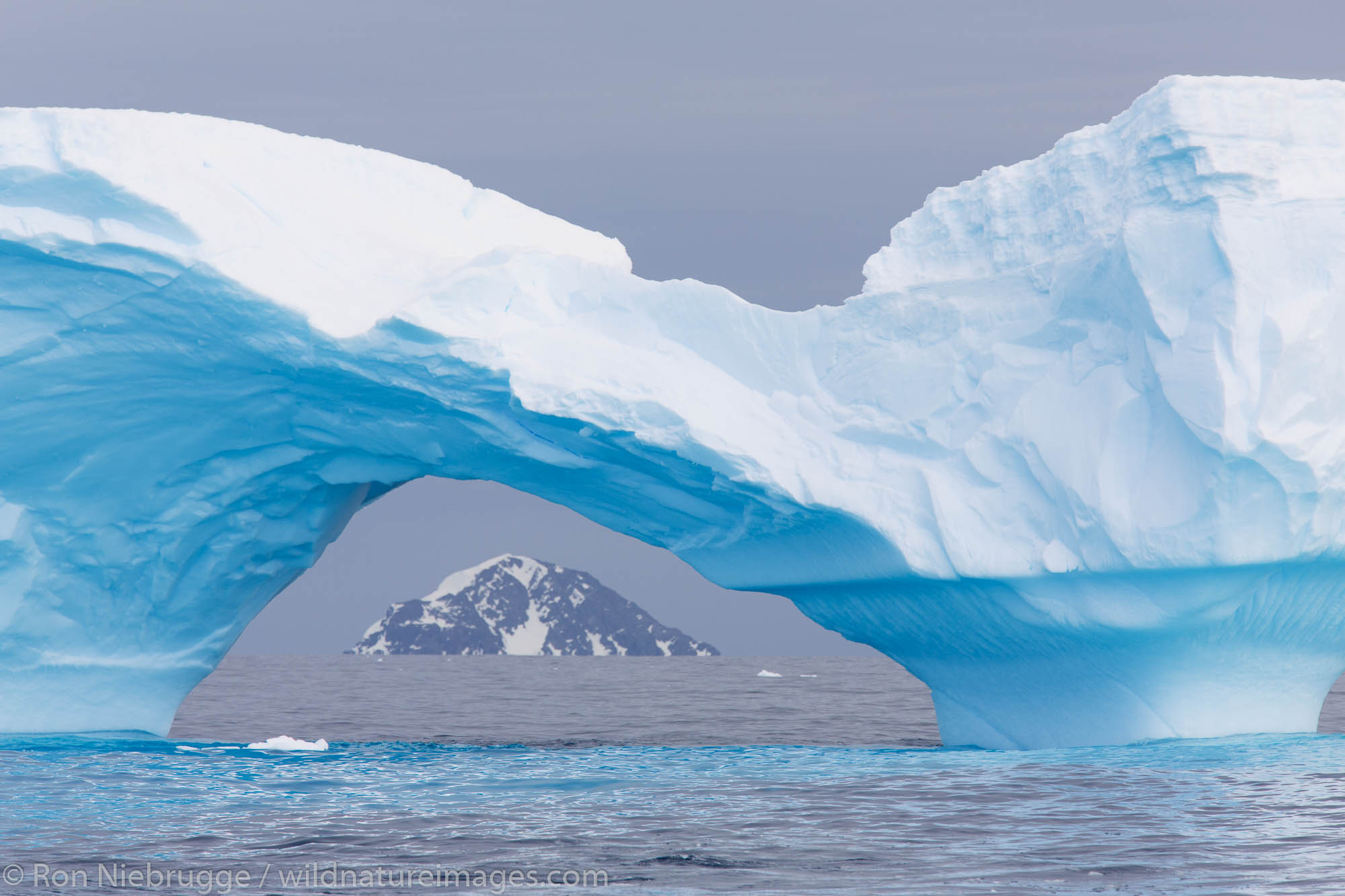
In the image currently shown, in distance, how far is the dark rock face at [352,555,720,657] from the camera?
130375 mm

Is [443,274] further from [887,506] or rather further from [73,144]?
[887,506]

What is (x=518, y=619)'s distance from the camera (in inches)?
5832

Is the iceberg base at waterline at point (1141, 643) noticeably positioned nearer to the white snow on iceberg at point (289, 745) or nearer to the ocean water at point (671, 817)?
the ocean water at point (671, 817)

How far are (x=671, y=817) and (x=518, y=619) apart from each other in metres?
142

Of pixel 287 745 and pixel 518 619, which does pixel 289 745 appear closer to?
pixel 287 745

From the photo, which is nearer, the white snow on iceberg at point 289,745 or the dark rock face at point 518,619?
the white snow on iceberg at point 289,745

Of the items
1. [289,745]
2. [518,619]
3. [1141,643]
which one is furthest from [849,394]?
[518,619]

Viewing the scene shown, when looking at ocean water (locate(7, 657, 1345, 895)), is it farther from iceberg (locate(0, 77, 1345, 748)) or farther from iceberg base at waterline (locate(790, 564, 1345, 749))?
iceberg (locate(0, 77, 1345, 748))

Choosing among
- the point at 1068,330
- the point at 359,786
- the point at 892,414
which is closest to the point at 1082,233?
the point at 1068,330

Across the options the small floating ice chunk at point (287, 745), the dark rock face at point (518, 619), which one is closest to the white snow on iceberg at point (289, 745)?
the small floating ice chunk at point (287, 745)

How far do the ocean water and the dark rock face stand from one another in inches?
4449

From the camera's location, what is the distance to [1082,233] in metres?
11.0

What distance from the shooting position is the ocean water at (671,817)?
6.56 m

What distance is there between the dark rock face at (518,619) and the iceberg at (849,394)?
112 meters
